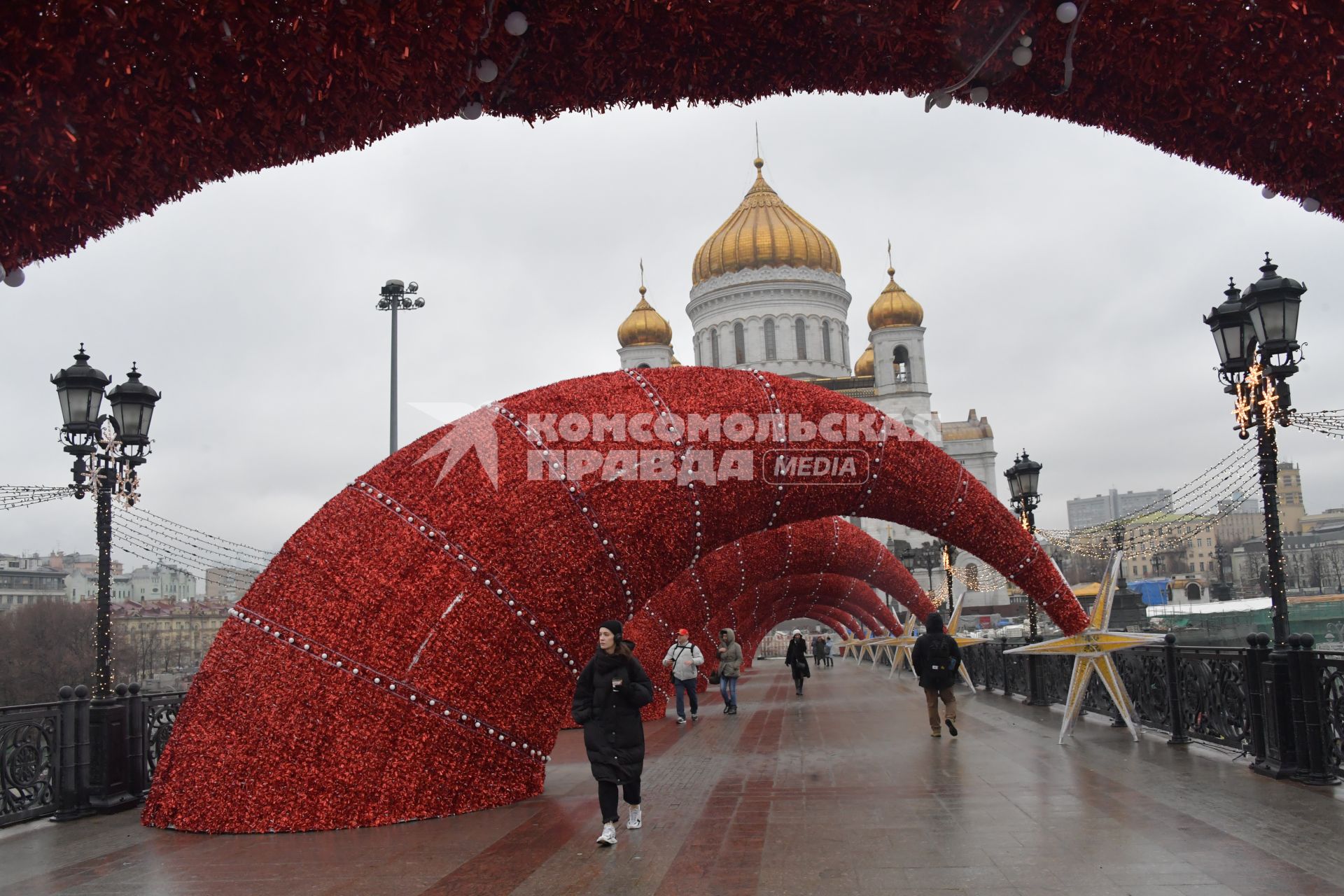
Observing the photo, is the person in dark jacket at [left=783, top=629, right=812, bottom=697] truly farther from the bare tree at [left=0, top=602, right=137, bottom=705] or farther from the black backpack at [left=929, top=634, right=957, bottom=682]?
the bare tree at [left=0, top=602, right=137, bottom=705]

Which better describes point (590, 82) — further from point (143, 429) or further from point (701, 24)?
point (143, 429)

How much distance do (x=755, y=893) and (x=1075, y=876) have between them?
5.24 ft

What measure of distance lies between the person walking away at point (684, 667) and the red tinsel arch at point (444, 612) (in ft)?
20.9

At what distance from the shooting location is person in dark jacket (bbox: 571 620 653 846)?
6.72m

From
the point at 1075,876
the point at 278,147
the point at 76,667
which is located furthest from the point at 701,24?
the point at 76,667

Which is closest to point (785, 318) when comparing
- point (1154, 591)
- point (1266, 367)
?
point (1154, 591)

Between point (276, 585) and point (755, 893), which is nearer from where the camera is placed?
point (755, 893)

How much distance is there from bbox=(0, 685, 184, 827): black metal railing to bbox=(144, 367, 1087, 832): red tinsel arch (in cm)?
113

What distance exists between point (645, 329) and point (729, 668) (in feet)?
145

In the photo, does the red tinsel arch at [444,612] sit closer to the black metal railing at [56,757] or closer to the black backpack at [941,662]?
the black metal railing at [56,757]

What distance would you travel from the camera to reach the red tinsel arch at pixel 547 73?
3.47m

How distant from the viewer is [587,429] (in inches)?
319

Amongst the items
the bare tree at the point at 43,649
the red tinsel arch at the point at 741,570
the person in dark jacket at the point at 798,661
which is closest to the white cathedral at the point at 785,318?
the person in dark jacket at the point at 798,661

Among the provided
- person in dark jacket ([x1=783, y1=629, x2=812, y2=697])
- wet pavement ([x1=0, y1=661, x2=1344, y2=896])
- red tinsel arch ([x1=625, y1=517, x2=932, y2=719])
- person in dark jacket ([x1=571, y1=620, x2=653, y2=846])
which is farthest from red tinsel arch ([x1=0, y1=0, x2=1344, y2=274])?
person in dark jacket ([x1=783, y1=629, x2=812, y2=697])
